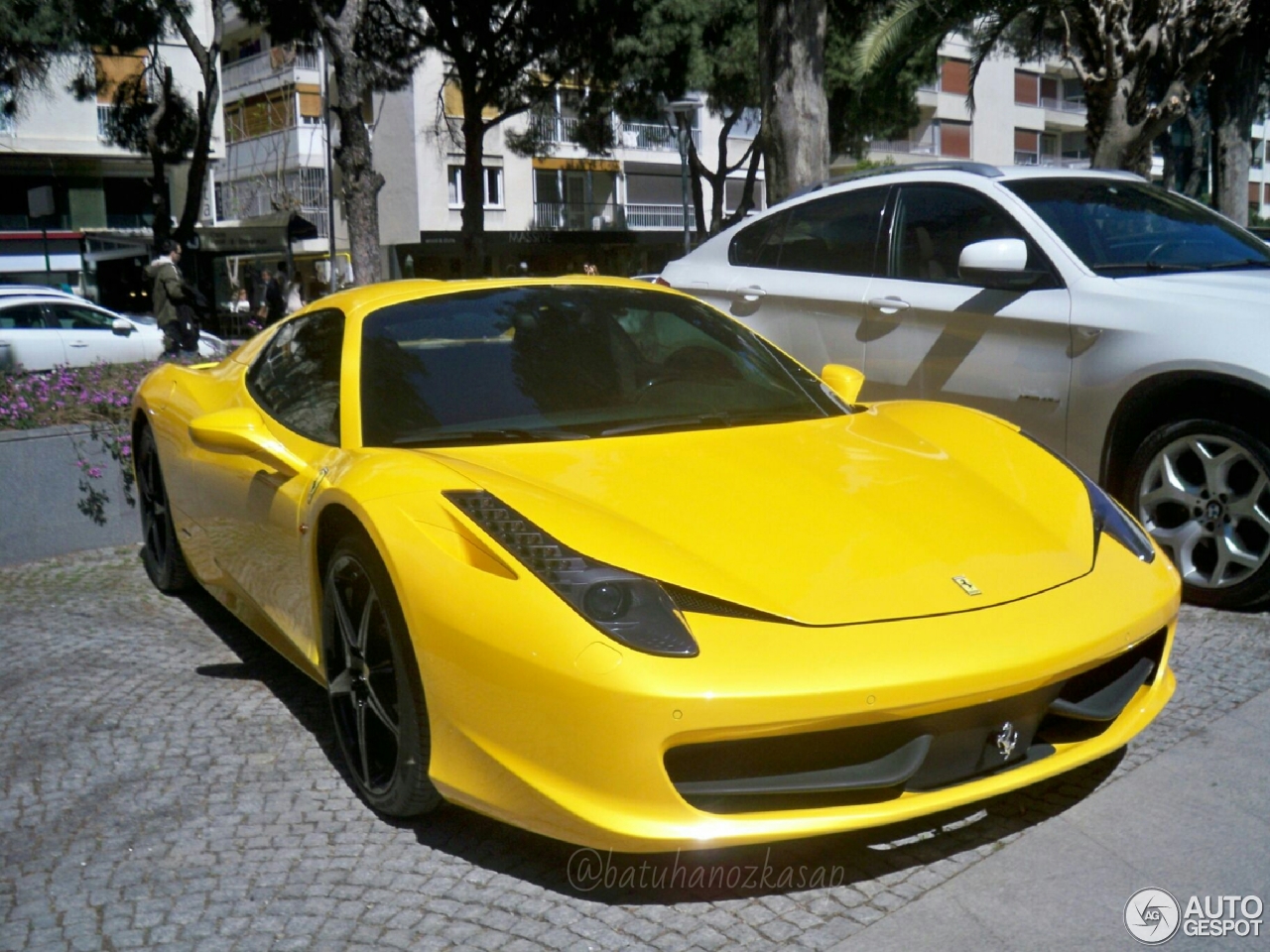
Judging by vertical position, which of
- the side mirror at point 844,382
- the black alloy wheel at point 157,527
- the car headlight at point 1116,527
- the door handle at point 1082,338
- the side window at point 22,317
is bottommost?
the black alloy wheel at point 157,527

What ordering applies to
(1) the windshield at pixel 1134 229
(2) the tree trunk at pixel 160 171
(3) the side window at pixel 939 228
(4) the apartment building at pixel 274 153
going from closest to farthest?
(1) the windshield at pixel 1134 229 → (3) the side window at pixel 939 228 → (2) the tree trunk at pixel 160 171 → (4) the apartment building at pixel 274 153

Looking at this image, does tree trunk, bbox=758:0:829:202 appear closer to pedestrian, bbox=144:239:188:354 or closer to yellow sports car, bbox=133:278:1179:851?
yellow sports car, bbox=133:278:1179:851

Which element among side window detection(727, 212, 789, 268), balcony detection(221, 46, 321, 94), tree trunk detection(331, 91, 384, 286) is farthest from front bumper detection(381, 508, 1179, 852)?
balcony detection(221, 46, 321, 94)

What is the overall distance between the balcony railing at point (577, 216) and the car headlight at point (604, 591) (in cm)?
4695

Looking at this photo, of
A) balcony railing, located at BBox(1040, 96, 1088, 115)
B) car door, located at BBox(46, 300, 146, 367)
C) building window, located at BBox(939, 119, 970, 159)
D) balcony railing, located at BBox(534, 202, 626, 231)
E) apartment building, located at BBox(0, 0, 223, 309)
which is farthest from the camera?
balcony railing, located at BBox(1040, 96, 1088, 115)

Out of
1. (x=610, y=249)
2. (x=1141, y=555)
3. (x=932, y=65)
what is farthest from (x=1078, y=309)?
(x=610, y=249)

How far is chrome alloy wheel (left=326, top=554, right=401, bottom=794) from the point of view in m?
3.11

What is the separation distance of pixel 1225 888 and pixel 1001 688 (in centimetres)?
67

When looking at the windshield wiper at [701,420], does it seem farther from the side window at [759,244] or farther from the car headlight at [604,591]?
the side window at [759,244]

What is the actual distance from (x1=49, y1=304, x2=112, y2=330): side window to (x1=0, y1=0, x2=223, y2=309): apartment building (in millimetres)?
17455

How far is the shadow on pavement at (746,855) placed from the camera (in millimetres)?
2795

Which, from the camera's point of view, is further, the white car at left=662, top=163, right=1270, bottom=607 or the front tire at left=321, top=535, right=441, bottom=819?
the white car at left=662, top=163, right=1270, bottom=607

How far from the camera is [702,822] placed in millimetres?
2531

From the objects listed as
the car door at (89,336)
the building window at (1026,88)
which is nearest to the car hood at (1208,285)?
the car door at (89,336)
